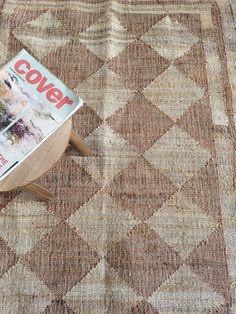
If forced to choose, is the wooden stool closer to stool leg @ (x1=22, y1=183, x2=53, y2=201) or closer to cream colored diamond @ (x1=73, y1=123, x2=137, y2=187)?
stool leg @ (x1=22, y1=183, x2=53, y2=201)

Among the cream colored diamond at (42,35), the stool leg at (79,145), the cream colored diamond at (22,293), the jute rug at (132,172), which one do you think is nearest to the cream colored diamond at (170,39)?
the jute rug at (132,172)

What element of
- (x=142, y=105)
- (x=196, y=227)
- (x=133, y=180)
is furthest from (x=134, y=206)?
(x=142, y=105)

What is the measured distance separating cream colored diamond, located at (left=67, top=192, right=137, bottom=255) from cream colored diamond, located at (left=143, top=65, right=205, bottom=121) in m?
0.33

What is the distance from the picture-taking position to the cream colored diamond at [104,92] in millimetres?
1307

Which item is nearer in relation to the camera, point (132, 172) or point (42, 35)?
point (132, 172)

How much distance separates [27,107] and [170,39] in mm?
607

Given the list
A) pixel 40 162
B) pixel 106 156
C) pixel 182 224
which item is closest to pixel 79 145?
pixel 106 156

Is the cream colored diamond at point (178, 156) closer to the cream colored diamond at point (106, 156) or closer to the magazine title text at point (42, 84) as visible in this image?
the cream colored diamond at point (106, 156)

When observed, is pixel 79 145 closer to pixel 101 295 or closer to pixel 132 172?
pixel 132 172

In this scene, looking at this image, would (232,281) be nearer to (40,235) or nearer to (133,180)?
(133,180)

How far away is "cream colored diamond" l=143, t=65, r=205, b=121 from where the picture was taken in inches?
51.6

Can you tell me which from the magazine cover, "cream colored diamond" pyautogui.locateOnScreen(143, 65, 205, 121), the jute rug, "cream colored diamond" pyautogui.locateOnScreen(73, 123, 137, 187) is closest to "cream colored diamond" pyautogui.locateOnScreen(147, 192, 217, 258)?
the jute rug

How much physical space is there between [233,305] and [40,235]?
52 cm

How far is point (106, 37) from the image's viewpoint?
140 cm
